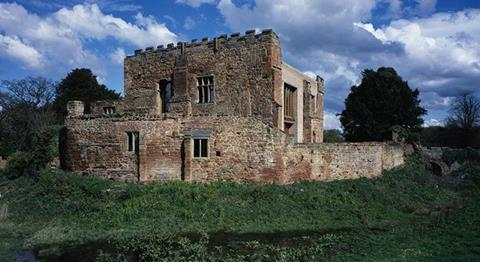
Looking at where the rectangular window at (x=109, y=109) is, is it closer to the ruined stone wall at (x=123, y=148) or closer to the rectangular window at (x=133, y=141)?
the ruined stone wall at (x=123, y=148)

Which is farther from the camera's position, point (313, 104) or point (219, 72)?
point (313, 104)

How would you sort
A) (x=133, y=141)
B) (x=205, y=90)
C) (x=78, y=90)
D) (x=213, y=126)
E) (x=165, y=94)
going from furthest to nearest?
1. (x=78, y=90)
2. (x=165, y=94)
3. (x=205, y=90)
4. (x=133, y=141)
5. (x=213, y=126)

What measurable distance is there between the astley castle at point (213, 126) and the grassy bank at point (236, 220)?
1380 millimetres

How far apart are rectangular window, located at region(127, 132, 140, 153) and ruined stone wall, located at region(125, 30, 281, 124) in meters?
3.42

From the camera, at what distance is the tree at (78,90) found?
49906 mm

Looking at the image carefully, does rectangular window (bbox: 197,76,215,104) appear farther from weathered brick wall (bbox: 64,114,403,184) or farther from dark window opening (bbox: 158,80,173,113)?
weathered brick wall (bbox: 64,114,403,184)

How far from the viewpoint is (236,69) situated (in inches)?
982

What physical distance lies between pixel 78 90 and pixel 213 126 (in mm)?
34749

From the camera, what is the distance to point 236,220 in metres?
17.0

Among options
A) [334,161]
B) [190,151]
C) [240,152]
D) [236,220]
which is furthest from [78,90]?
[236,220]

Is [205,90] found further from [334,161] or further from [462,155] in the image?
[462,155]

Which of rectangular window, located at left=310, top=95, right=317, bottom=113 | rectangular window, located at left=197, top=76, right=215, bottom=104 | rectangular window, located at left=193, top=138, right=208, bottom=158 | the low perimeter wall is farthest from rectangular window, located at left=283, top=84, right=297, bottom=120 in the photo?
rectangular window, located at left=193, top=138, right=208, bottom=158

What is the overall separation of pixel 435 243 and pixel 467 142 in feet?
145

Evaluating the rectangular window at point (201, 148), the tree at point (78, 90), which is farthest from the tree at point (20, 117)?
the rectangular window at point (201, 148)
